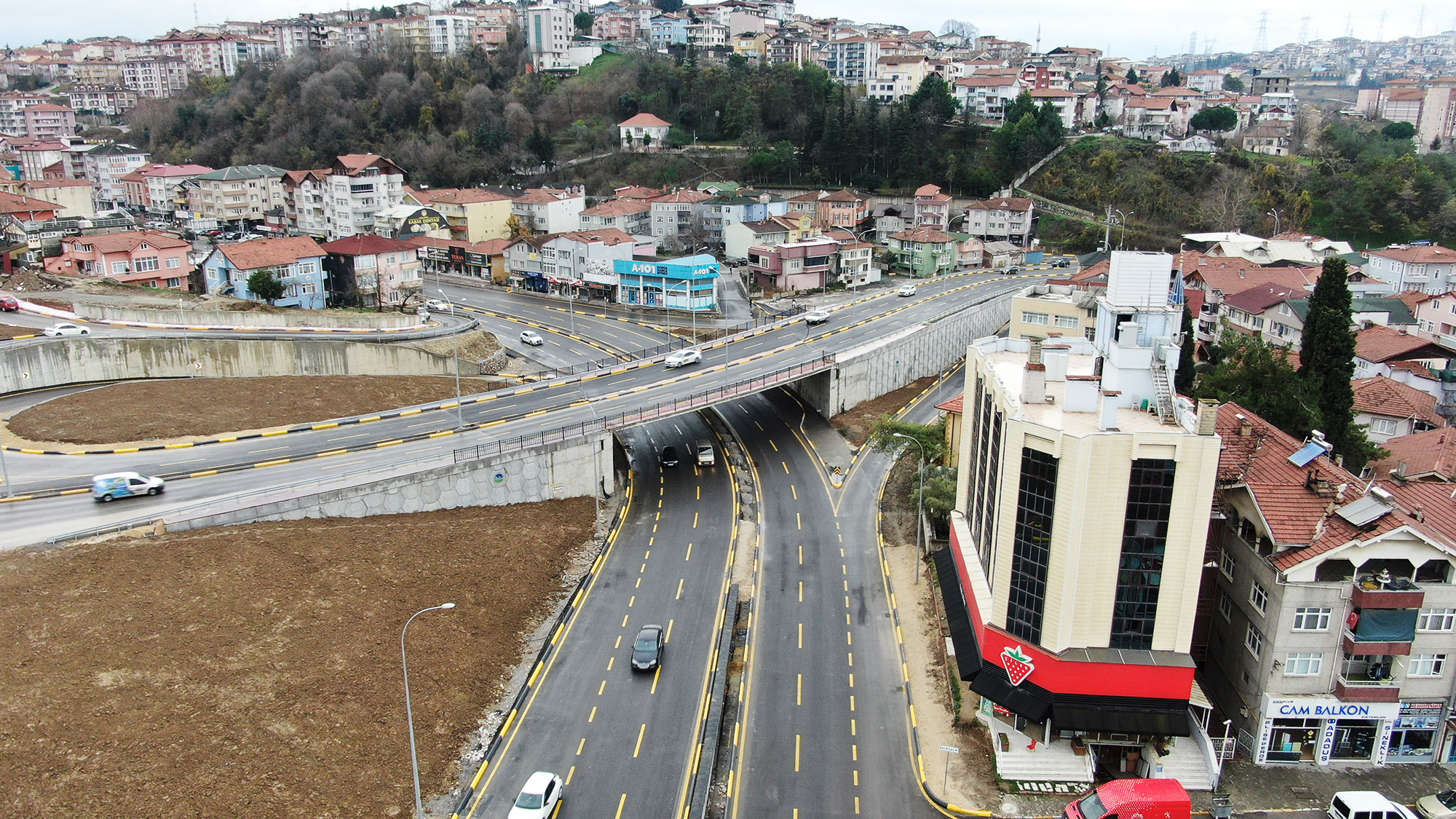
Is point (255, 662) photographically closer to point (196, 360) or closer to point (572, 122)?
point (196, 360)

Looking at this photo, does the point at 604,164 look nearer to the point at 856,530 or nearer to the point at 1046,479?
the point at 856,530

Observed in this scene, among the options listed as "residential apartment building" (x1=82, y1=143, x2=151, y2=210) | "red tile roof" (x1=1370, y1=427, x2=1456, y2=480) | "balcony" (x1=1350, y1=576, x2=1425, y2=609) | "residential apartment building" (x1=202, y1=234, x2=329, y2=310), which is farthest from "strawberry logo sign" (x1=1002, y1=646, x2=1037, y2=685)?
"residential apartment building" (x1=82, y1=143, x2=151, y2=210)

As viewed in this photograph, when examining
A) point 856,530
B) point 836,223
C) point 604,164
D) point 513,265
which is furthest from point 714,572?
point 604,164

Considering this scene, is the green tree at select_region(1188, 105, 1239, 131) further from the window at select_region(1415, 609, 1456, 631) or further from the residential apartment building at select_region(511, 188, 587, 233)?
A: the window at select_region(1415, 609, 1456, 631)

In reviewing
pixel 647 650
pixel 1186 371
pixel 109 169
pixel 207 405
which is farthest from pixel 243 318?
pixel 109 169

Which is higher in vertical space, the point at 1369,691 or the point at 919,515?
the point at 1369,691

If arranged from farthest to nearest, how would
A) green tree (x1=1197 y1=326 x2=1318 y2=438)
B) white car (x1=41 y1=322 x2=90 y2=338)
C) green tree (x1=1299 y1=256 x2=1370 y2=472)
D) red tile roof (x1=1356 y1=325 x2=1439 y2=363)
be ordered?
white car (x1=41 y1=322 x2=90 y2=338) < red tile roof (x1=1356 y1=325 x2=1439 y2=363) < green tree (x1=1197 y1=326 x2=1318 y2=438) < green tree (x1=1299 y1=256 x2=1370 y2=472)
